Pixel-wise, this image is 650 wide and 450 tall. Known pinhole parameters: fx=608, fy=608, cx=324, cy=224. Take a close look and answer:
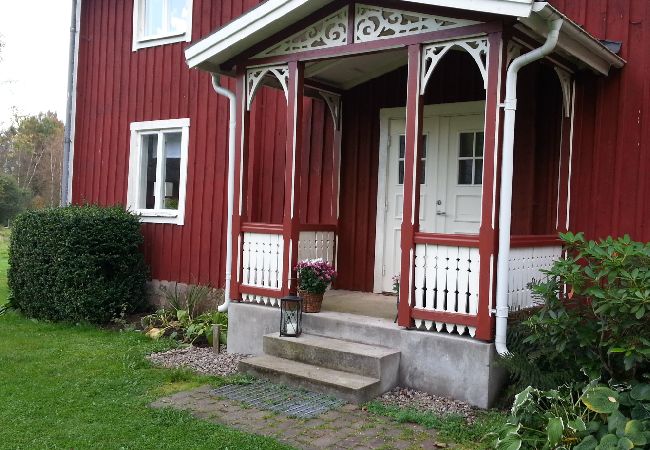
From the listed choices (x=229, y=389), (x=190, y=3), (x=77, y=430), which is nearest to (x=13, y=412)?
(x=77, y=430)

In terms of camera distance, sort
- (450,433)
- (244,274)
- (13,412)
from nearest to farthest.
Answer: (450,433), (13,412), (244,274)

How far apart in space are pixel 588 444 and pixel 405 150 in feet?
8.89

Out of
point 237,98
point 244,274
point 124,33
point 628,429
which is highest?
point 124,33

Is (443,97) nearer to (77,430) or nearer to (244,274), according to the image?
(244,274)

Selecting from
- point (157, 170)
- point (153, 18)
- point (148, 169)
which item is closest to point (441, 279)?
point (157, 170)

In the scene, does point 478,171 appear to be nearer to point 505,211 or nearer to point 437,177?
point 437,177

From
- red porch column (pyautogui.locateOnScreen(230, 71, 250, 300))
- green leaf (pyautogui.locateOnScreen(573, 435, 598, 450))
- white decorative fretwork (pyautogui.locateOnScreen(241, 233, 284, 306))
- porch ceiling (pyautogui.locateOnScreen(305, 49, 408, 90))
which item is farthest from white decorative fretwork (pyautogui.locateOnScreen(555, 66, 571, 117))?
green leaf (pyautogui.locateOnScreen(573, 435, 598, 450))

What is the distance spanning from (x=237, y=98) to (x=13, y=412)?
3668 mm

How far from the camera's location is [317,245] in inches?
278

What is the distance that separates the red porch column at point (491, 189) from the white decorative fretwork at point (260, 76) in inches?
85.2

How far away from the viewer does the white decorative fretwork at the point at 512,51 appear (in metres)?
4.89

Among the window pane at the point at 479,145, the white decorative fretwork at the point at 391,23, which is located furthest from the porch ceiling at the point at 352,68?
the window pane at the point at 479,145

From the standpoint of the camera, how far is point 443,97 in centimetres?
666

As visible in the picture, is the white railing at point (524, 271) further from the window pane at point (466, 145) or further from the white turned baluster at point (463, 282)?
the window pane at point (466, 145)
